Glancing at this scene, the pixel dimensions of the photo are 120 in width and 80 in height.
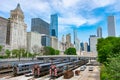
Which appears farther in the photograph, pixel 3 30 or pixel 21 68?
pixel 3 30

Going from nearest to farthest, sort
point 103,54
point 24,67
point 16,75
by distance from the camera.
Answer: point 16,75, point 24,67, point 103,54

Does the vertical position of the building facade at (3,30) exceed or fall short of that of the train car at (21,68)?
it exceeds it

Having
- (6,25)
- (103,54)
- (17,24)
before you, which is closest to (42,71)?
(103,54)

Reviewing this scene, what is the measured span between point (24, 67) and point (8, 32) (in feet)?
501

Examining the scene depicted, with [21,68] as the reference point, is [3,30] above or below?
above

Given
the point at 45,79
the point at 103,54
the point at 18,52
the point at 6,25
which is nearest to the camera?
the point at 45,79

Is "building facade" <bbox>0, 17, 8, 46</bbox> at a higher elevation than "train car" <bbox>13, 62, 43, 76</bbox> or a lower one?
higher

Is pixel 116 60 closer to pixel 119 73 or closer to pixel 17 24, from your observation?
pixel 119 73

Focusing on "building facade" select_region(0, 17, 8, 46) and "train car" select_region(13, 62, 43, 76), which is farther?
"building facade" select_region(0, 17, 8, 46)

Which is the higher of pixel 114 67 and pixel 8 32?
pixel 8 32

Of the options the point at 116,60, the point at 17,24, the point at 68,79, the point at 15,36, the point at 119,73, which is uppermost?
Result: the point at 17,24

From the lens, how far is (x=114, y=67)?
15.6 meters

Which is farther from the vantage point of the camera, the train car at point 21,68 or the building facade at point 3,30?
the building facade at point 3,30

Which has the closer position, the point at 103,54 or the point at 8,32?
the point at 103,54
